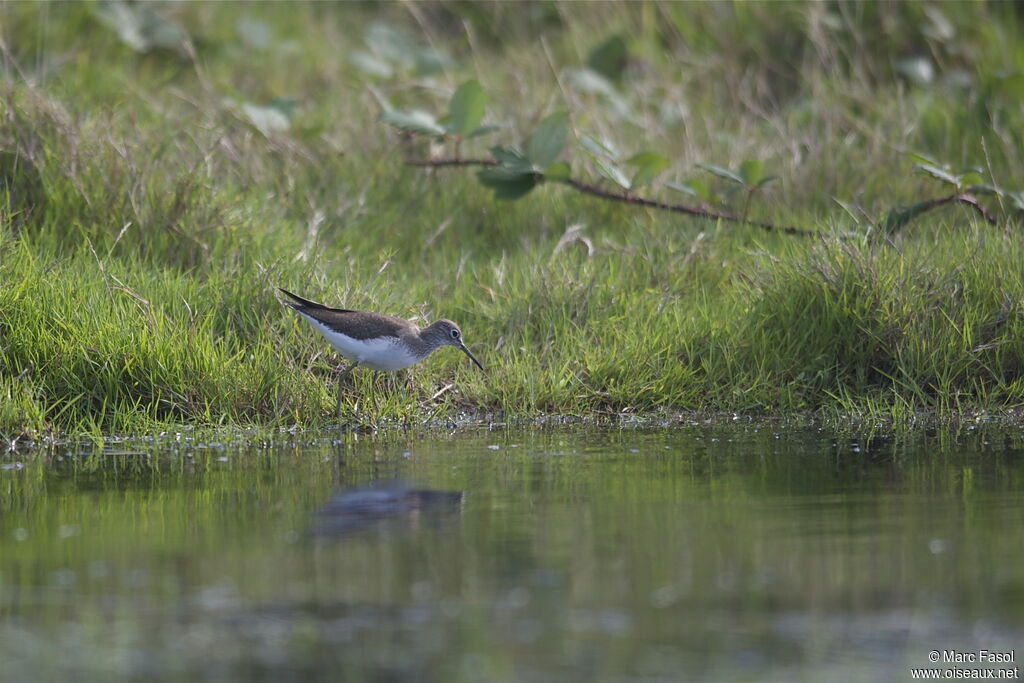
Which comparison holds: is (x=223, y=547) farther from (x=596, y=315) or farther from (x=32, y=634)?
(x=596, y=315)

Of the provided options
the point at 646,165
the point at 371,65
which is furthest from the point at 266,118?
the point at 646,165

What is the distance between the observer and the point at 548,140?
8820 millimetres

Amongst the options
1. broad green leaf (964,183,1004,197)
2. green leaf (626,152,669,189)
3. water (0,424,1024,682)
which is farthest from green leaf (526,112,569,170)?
Result: water (0,424,1024,682)

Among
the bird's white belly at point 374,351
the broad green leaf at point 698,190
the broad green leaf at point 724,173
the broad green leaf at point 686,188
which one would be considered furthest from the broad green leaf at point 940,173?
the bird's white belly at point 374,351

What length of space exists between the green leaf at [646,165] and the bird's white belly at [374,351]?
Answer: 240 centimetres

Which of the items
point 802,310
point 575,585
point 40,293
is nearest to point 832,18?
point 802,310

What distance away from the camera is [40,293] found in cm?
715

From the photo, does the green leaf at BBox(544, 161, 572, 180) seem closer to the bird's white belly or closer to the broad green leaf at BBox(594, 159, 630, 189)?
the broad green leaf at BBox(594, 159, 630, 189)

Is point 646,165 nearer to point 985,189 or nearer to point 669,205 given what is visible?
point 669,205

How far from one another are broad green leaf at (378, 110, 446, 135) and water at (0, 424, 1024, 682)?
3.12 m

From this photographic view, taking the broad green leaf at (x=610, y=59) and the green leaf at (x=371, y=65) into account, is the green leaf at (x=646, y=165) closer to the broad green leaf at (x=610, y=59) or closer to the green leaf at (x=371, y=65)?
the broad green leaf at (x=610, y=59)

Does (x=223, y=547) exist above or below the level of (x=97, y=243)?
below

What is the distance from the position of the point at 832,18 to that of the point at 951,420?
17.5 ft

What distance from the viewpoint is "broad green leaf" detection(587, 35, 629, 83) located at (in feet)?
38.9
